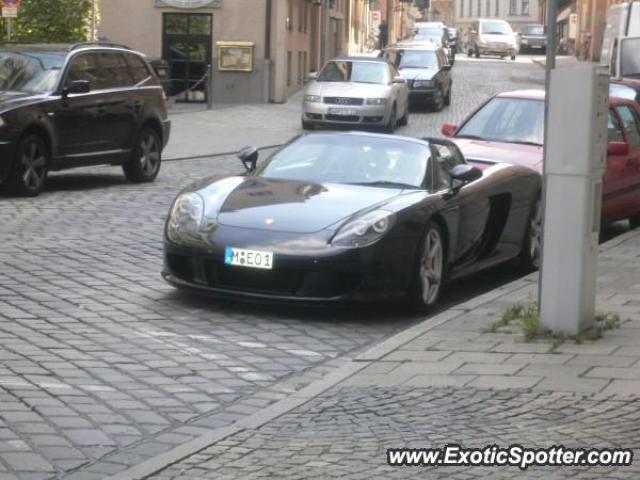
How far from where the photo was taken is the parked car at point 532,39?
81562 millimetres

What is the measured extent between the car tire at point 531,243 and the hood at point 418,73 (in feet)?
81.6

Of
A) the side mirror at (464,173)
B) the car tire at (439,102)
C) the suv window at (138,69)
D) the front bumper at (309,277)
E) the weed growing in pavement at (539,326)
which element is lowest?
the car tire at (439,102)

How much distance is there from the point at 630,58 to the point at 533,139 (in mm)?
19553

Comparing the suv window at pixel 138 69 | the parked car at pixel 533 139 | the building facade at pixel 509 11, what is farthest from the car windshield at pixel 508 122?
the building facade at pixel 509 11

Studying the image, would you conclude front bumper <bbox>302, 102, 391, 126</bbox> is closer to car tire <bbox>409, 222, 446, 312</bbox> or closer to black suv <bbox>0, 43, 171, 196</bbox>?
black suv <bbox>0, 43, 171, 196</bbox>

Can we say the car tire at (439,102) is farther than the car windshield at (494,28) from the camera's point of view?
No

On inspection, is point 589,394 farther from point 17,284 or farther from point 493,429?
point 17,284

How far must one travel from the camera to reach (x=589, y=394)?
720 cm

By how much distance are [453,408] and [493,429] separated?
485 millimetres

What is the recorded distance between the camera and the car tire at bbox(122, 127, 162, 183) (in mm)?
18844

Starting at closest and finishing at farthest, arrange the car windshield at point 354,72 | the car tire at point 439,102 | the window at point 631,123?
1. the window at point 631,123
2. the car windshield at point 354,72
3. the car tire at point 439,102

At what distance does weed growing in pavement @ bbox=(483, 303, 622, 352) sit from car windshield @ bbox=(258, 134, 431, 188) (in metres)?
1.66

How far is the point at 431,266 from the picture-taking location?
33.9ft

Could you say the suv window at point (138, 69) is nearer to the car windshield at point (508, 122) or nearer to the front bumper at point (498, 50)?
the car windshield at point (508, 122)
